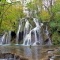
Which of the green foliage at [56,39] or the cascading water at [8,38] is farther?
the cascading water at [8,38]

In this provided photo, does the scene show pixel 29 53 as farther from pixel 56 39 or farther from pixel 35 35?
pixel 35 35

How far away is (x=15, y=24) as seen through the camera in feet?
145

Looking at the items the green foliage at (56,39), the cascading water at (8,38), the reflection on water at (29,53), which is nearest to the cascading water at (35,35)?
the cascading water at (8,38)

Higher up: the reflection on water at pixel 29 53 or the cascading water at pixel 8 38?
the cascading water at pixel 8 38

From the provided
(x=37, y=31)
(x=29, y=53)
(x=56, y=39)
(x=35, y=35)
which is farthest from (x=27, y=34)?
(x=29, y=53)

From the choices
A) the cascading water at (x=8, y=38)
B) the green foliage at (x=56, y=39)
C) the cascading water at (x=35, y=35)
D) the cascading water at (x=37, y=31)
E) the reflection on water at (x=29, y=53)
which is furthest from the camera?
the cascading water at (x=8, y=38)

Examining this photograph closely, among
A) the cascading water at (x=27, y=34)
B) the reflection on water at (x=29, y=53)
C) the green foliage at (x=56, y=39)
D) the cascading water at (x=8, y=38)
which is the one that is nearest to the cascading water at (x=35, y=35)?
the cascading water at (x=27, y=34)

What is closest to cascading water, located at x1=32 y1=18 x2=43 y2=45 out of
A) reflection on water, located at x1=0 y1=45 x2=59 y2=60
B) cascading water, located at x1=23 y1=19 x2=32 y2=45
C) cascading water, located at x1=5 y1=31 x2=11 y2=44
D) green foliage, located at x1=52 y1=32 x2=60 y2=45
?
cascading water, located at x1=23 y1=19 x2=32 y2=45

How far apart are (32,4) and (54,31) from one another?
324 inches

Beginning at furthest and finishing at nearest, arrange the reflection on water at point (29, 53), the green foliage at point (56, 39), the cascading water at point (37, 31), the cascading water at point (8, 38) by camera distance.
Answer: the cascading water at point (8, 38), the cascading water at point (37, 31), the green foliage at point (56, 39), the reflection on water at point (29, 53)

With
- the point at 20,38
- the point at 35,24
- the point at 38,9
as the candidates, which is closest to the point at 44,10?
the point at 38,9

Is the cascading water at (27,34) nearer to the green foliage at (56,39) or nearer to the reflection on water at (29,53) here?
the green foliage at (56,39)

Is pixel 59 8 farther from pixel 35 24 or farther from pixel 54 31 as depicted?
pixel 35 24

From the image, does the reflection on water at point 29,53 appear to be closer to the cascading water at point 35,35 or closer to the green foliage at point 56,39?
the green foliage at point 56,39
